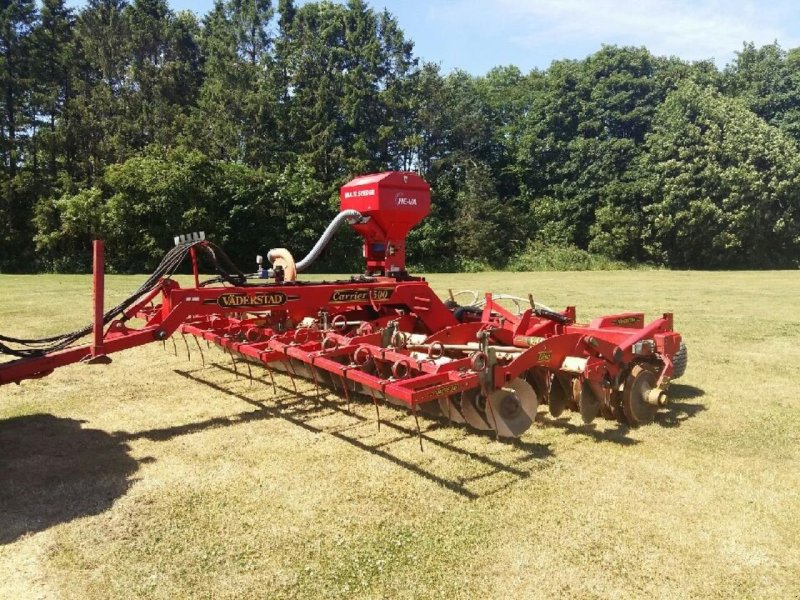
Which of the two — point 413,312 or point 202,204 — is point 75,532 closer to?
point 413,312

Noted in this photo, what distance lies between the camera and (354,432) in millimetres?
5164

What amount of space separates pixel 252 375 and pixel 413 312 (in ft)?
6.66

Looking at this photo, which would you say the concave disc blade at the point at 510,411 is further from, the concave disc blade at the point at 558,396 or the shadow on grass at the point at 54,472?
the shadow on grass at the point at 54,472

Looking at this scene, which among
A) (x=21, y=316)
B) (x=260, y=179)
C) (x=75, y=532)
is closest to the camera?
(x=75, y=532)

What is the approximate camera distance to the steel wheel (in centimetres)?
523

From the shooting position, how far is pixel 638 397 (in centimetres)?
531

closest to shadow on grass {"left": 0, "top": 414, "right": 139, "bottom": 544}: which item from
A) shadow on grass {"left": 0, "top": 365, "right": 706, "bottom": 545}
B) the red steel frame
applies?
shadow on grass {"left": 0, "top": 365, "right": 706, "bottom": 545}

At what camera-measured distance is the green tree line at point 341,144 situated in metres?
28.8

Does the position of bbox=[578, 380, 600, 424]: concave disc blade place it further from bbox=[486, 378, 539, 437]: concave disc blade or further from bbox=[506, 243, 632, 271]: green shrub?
bbox=[506, 243, 632, 271]: green shrub

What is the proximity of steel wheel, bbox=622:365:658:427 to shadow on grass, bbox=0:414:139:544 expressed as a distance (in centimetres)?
385

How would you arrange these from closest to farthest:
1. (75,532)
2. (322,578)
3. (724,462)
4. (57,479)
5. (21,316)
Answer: (322,578) → (75,532) → (57,479) → (724,462) → (21,316)

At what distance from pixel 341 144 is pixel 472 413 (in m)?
33.2

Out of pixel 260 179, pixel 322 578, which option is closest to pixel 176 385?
pixel 322 578

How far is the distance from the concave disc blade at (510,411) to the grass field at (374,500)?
182mm
